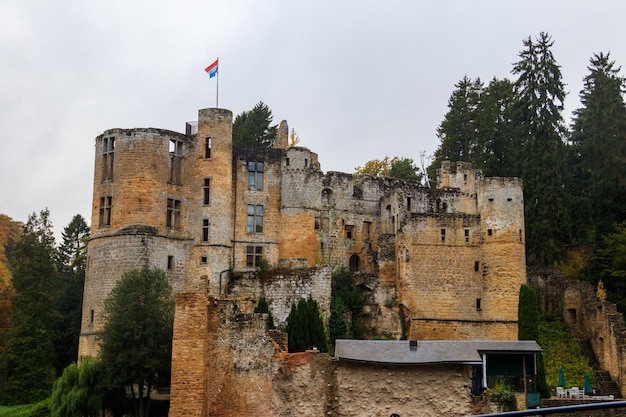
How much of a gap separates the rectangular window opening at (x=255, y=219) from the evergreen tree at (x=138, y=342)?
12.1m

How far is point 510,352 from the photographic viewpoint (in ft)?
108

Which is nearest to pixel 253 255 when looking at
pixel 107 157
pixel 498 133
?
pixel 107 157

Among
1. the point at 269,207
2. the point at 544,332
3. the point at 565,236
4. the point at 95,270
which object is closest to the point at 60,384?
the point at 95,270

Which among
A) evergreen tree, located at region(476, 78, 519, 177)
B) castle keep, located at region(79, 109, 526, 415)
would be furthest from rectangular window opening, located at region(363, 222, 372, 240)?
evergreen tree, located at region(476, 78, 519, 177)

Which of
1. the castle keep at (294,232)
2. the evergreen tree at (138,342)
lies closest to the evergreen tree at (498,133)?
the castle keep at (294,232)

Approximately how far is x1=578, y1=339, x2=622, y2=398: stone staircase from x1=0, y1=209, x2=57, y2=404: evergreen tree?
29396 millimetres

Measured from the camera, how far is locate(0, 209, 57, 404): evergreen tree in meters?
47.5

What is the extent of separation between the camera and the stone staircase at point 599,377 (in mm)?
40000

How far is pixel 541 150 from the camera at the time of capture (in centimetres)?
5247

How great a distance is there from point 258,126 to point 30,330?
1132 inches

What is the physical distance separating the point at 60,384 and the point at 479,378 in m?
17.6

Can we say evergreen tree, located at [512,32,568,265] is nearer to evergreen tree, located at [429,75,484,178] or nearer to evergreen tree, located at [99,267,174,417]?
evergreen tree, located at [429,75,484,178]

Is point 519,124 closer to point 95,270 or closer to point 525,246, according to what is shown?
point 525,246

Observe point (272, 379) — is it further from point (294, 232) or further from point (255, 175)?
point (255, 175)
